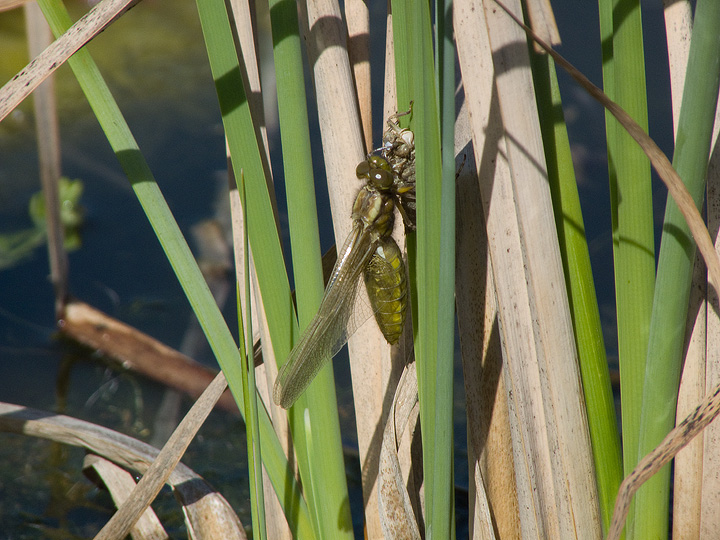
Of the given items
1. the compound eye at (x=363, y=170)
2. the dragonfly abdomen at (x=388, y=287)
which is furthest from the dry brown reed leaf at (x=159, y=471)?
the compound eye at (x=363, y=170)

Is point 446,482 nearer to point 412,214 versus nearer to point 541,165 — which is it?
point 541,165

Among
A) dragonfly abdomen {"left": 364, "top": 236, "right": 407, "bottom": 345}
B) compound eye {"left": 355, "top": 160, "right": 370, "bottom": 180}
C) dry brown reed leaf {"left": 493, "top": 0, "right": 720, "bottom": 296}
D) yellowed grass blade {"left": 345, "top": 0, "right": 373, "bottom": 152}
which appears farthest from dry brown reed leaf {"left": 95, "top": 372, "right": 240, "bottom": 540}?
dry brown reed leaf {"left": 493, "top": 0, "right": 720, "bottom": 296}

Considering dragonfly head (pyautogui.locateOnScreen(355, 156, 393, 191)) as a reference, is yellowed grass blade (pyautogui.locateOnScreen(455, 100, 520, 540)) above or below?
below

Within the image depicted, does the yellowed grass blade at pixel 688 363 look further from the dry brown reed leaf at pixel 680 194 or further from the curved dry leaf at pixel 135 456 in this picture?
the curved dry leaf at pixel 135 456

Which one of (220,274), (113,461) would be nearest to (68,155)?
(220,274)

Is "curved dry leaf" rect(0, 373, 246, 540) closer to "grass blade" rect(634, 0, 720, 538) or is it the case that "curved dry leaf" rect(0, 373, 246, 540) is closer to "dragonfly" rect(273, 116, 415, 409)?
"dragonfly" rect(273, 116, 415, 409)

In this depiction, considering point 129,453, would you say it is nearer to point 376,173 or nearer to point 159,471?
point 159,471
